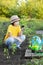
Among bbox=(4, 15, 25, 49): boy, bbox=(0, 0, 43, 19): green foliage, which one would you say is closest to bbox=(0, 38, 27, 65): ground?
bbox=(4, 15, 25, 49): boy

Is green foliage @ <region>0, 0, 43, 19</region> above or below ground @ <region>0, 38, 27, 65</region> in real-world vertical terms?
below

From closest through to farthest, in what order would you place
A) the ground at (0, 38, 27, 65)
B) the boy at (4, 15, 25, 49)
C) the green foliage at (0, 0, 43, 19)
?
the ground at (0, 38, 27, 65), the boy at (4, 15, 25, 49), the green foliage at (0, 0, 43, 19)

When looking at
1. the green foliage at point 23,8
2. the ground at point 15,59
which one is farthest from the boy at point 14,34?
the green foliage at point 23,8

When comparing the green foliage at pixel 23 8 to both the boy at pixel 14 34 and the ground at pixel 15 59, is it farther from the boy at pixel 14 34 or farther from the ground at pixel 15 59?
the ground at pixel 15 59

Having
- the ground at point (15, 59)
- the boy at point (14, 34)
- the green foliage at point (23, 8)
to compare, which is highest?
the boy at point (14, 34)

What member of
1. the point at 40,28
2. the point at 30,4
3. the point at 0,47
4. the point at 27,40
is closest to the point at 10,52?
the point at 0,47

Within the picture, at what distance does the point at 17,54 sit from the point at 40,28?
408cm

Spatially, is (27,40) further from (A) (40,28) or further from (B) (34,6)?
(B) (34,6)

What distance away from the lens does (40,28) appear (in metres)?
9.66

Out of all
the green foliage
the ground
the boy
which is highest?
the boy

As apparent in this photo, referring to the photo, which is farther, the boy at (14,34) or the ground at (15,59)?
the boy at (14,34)

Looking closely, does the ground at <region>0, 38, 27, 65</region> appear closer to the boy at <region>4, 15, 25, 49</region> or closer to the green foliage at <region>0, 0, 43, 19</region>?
the boy at <region>4, 15, 25, 49</region>

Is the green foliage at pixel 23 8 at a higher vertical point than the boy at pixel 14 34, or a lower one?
lower

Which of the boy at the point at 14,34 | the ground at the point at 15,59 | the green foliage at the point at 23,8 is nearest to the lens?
the ground at the point at 15,59
